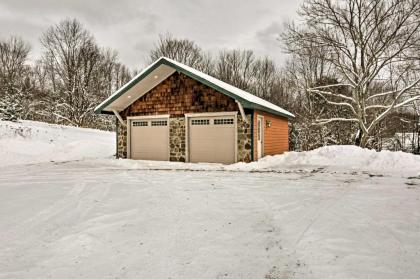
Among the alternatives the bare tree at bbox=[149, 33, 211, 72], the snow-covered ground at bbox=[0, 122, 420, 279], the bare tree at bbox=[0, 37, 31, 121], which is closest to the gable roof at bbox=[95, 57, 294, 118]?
the snow-covered ground at bbox=[0, 122, 420, 279]

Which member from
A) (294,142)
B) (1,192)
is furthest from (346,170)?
(294,142)

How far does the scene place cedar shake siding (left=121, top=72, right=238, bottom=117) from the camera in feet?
38.7

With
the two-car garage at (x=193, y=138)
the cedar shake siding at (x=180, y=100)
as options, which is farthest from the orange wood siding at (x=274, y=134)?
the cedar shake siding at (x=180, y=100)

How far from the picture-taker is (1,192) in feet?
19.4

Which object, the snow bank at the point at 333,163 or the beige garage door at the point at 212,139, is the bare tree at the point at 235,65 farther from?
the snow bank at the point at 333,163

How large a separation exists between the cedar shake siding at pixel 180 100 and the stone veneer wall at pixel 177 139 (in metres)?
0.33

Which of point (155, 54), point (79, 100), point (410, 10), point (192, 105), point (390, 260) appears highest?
point (155, 54)

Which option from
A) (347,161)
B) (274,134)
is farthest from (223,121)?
(347,161)

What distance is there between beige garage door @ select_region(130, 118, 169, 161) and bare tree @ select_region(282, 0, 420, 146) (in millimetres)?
8748

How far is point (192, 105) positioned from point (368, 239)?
32.0 feet

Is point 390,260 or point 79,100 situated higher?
point 79,100

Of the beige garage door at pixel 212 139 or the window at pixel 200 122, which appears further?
the window at pixel 200 122

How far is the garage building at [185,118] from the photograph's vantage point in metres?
11.5

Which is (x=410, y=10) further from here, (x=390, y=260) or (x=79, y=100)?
(x=79, y=100)
